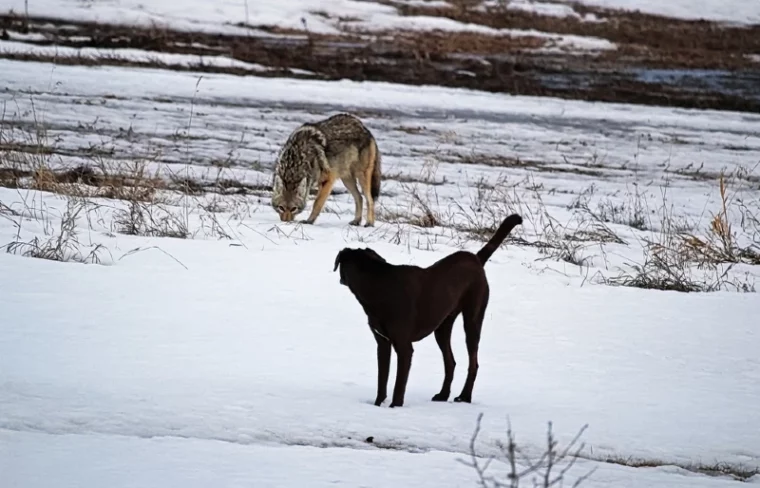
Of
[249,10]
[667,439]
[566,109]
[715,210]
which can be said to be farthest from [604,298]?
[249,10]

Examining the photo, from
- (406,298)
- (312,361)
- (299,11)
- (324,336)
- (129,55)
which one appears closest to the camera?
(406,298)

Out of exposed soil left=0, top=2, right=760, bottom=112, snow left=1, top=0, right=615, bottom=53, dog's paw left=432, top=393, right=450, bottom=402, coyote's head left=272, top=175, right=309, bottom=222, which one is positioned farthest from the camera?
snow left=1, top=0, right=615, bottom=53

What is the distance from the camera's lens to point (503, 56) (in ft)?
122

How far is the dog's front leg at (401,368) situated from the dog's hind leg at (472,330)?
1.38 feet

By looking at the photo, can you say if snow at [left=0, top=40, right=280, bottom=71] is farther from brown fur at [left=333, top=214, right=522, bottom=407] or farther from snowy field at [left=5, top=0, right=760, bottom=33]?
brown fur at [left=333, top=214, right=522, bottom=407]

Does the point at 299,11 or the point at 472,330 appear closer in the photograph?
the point at 472,330

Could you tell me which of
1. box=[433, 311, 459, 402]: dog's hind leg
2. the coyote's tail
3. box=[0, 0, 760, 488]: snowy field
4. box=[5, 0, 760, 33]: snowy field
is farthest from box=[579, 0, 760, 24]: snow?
box=[433, 311, 459, 402]: dog's hind leg

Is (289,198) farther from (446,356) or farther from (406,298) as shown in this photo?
(406,298)

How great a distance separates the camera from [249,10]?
4200cm

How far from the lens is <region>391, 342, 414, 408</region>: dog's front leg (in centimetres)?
529

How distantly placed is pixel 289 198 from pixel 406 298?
266 inches

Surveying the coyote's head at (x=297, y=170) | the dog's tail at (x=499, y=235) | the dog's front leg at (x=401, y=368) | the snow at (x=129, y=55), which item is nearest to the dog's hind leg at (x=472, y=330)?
the dog's tail at (x=499, y=235)

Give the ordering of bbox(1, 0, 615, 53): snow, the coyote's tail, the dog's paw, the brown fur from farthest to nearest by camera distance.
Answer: bbox(1, 0, 615, 53): snow < the coyote's tail < the dog's paw < the brown fur

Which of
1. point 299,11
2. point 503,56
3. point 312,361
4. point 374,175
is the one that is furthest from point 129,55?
point 312,361
